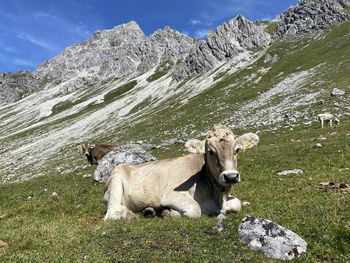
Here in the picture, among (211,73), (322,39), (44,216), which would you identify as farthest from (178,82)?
(44,216)

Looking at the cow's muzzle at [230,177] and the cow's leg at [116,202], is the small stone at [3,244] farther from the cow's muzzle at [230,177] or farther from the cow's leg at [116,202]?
the cow's muzzle at [230,177]

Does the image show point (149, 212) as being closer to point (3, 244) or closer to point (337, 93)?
point (3, 244)

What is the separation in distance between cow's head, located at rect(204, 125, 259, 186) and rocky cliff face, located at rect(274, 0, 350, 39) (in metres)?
162

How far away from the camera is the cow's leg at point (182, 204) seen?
12984mm

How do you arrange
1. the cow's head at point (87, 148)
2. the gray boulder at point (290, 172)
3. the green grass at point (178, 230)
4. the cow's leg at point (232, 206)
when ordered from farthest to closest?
the cow's head at point (87, 148) → the gray boulder at point (290, 172) → the cow's leg at point (232, 206) → the green grass at point (178, 230)

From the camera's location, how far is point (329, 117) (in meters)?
47.3

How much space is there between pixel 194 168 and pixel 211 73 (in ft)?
497

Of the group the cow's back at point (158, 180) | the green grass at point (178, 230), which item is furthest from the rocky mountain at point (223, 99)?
the cow's back at point (158, 180)

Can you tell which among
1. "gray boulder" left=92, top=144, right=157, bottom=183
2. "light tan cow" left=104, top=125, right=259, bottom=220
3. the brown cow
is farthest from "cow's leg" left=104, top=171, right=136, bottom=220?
the brown cow

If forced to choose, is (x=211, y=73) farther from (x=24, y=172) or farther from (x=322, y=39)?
(x=24, y=172)

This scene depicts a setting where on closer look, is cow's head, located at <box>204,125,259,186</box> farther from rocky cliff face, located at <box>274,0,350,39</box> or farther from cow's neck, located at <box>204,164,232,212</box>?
rocky cliff face, located at <box>274,0,350,39</box>

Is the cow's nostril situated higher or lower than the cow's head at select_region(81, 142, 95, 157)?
→ higher

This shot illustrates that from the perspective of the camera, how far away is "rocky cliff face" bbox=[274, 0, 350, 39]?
163750mm

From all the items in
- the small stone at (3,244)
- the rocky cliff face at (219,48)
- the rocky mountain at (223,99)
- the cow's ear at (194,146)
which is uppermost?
the rocky cliff face at (219,48)
